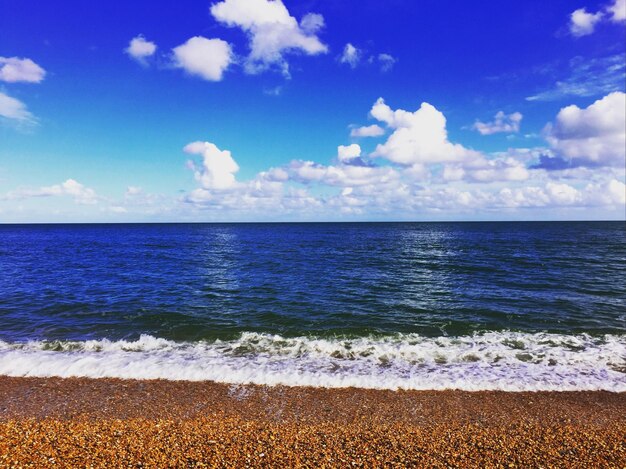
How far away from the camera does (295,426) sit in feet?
28.8

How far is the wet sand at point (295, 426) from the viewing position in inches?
293

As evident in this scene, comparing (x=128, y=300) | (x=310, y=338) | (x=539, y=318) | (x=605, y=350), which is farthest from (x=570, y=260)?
(x=128, y=300)

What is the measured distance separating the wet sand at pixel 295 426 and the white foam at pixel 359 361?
2.50ft

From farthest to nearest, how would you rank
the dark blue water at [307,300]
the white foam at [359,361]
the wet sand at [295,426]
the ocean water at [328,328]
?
the dark blue water at [307,300] → the ocean water at [328,328] → the white foam at [359,361] → the wet sand at [295,426]

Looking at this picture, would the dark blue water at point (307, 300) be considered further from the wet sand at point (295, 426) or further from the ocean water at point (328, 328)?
the wet sand at point (295, 426)

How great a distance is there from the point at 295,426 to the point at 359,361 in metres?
5.35

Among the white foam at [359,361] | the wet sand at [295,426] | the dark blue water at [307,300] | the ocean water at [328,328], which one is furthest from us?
the dark blue water at [307,300]

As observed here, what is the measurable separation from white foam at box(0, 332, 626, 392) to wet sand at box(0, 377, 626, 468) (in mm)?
761

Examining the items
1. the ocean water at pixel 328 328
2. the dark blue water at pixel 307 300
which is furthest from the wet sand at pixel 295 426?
the dark blue water at pixel 307 300

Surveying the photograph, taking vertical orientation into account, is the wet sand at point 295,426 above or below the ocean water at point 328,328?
above

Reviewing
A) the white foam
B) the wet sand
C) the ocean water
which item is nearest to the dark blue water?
the ocean water

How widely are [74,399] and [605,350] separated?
788 inches

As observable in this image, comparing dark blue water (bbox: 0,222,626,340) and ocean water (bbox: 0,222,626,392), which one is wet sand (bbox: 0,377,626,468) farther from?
dark blue water (bbox: 0,222,626,340)

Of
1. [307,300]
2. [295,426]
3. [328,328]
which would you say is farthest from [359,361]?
[307,300]
